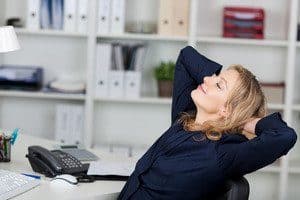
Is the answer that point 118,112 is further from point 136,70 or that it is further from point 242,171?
point 242,171

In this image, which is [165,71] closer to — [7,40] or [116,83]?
[116,83]

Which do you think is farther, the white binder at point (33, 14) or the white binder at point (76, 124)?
the white binder at point (76, 124)

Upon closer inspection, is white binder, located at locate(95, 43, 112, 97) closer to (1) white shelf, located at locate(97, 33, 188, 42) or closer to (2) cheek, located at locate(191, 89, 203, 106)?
(1) white shelf, located at locate(97, 33, 188, 42)

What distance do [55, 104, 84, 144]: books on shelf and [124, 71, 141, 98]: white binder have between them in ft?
1.11

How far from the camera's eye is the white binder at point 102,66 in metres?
4.08

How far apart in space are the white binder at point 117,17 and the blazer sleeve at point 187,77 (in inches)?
53.4


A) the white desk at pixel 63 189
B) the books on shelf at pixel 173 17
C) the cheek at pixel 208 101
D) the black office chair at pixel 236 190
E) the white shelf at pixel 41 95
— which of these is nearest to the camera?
the black office chair at pixel 236 190

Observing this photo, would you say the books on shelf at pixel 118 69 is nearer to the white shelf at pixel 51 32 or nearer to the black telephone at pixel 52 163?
the white shelf at pixel 51 32

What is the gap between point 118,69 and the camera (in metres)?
4.11

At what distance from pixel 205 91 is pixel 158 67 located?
188 centimetres

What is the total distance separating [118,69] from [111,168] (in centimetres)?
167

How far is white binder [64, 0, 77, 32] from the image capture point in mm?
4059

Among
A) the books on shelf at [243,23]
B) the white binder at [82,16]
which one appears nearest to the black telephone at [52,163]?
the white binder at [82,16]

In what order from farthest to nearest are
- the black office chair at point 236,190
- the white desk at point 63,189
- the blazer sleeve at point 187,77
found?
the blazer sleeve at point 187,77 < the white desk at point 63,189 < the black office chair at point 236,190
